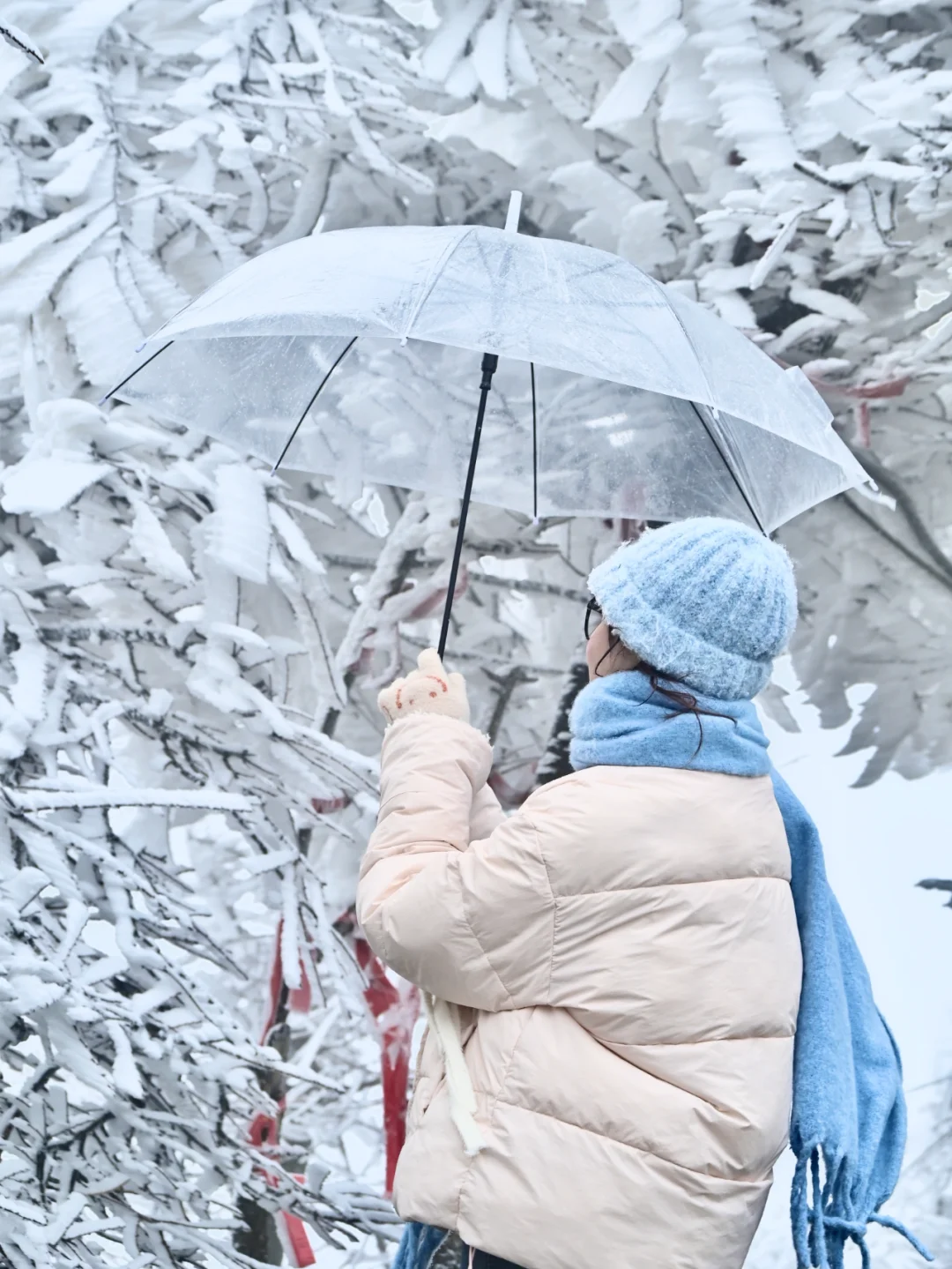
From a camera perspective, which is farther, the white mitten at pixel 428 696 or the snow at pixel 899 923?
the snow at pixel 899 923

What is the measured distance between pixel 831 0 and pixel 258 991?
223 centimetres

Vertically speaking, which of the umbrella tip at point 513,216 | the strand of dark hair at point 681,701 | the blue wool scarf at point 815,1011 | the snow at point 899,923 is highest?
the umbrella tip at point 513,216

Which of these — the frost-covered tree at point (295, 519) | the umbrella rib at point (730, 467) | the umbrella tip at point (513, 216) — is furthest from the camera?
the frost-covered tree at point (295, 519)

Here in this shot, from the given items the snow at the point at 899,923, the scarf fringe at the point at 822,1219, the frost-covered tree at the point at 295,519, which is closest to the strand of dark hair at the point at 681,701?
the scarf fringe at the point at 822,1219

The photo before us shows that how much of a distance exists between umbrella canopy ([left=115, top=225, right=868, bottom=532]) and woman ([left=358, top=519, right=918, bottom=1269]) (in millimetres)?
312

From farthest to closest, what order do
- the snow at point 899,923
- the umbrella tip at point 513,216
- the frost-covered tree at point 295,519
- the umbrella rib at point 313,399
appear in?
the snow at point 899,923 < the frost-covered tree at point 295,519 < the umbrella rib at point 313,399 < the umbrella tip at point 513,216

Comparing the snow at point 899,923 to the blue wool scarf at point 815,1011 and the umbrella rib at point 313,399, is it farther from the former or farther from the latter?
the umbrella rib at point 313,399

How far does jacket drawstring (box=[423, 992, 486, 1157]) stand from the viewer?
115 cm

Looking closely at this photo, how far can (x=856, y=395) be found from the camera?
246cm

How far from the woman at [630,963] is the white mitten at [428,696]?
0.19m

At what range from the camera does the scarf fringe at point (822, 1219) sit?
4.33 feet

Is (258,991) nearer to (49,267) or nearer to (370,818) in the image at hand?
(370,818)

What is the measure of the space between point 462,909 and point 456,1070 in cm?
18

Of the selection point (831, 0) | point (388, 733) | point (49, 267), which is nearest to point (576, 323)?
point (388, 733)
